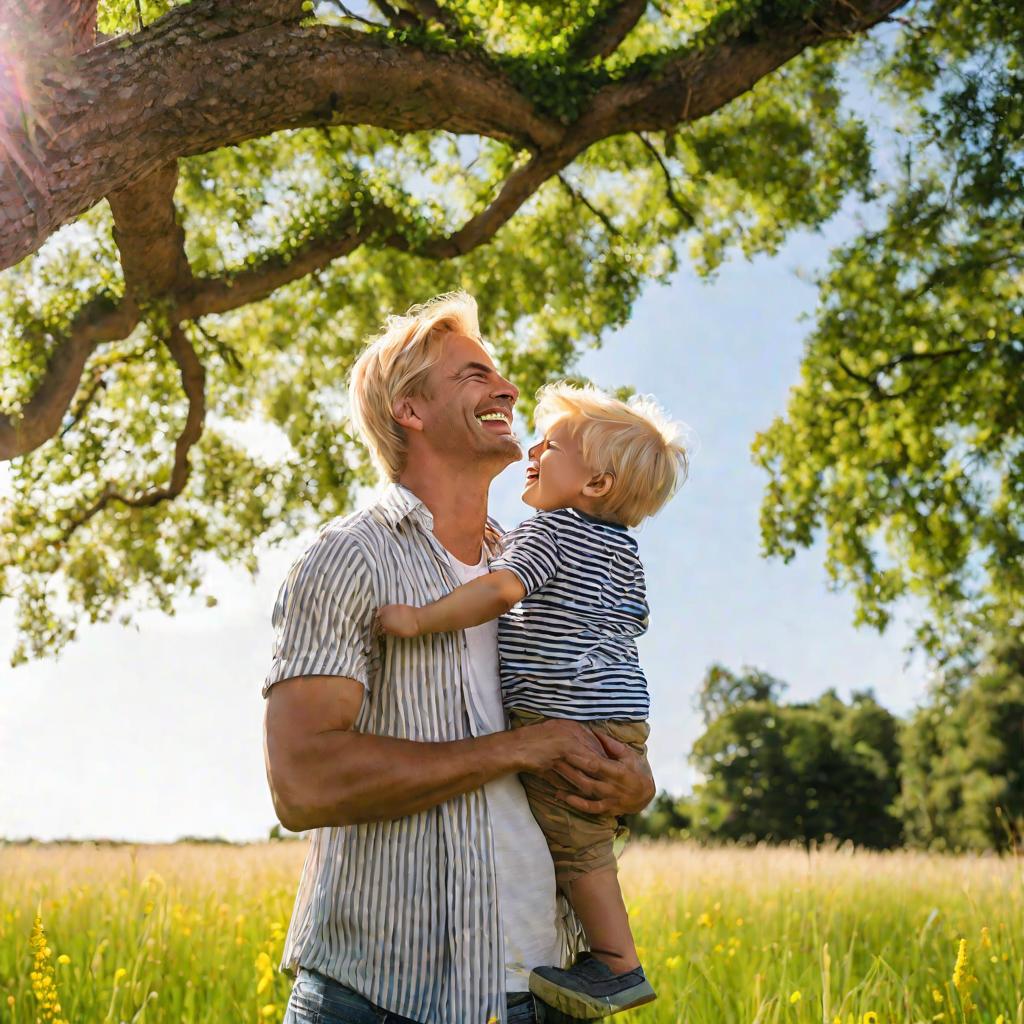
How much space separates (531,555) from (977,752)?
3717cm

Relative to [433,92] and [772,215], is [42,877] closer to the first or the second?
[433,92]

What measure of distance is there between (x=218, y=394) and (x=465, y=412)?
11.0m

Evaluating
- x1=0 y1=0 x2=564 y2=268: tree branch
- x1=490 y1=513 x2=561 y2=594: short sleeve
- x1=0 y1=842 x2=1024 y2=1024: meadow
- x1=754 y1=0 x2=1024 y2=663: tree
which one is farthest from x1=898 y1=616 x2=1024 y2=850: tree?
x1=490 y1=513 x2=561 y2=594: short sleeve

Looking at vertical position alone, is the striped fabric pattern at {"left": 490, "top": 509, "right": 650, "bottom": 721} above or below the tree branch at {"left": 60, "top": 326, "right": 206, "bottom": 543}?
below

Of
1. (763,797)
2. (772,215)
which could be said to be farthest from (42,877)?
(763,797)

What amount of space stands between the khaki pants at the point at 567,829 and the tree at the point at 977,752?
32.8m

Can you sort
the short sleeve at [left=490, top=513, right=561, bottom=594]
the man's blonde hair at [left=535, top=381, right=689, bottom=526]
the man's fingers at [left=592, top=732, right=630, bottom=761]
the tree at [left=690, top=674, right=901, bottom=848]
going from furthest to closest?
1. the tree at [left=690, top=674, right=901, bottom=848]
2. the man's blonde hair at [left=535, top=381, right=689, bottom=526]
3. the short sleeve at [left=490, top=513, right=561, bottom=594]
4. the man's fingers at [left=592, top=732, right=630, bottom=761]

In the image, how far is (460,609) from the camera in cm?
266

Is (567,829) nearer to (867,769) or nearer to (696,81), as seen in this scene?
(696,81)

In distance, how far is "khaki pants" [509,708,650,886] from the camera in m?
2.68

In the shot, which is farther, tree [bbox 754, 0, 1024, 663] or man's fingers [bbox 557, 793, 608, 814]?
tree [bbox 754, 0, 1024, 663]

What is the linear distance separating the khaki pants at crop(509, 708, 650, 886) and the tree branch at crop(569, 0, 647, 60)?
23.0ft

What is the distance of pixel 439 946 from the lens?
2496 mm

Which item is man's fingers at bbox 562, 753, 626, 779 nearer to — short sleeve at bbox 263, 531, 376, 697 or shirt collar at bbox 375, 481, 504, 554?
short sleeve at bbox 263, 531, 376, 697
